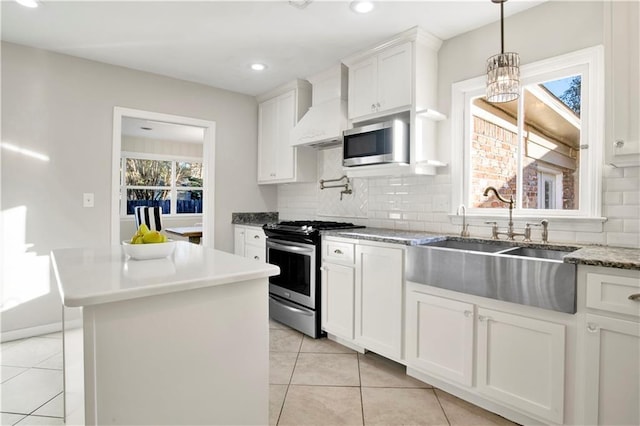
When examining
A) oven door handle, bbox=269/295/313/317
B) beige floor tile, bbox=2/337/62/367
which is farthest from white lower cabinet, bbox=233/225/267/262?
beige floor tile, bbox=2/337/62/367

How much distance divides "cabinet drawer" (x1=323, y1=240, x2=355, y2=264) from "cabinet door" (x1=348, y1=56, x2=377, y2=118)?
114 centimetres

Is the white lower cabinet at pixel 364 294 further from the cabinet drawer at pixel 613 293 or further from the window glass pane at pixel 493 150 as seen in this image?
the cabinet drawer at pixel 613 293

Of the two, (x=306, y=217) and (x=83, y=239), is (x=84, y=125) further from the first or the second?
(x=306, y=217)

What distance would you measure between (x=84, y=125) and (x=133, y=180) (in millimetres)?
3992

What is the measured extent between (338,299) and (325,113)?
5.66 feet

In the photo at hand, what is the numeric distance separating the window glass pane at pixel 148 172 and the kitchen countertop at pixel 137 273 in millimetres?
5782

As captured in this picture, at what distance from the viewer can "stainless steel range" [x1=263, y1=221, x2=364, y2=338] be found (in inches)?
119

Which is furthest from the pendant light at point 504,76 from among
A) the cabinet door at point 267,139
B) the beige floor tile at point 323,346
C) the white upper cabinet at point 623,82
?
the cabinet door at point 267,139

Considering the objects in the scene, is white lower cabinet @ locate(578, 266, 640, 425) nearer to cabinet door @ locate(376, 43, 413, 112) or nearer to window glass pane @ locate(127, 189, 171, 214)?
cabinet door @ locate(376, 43, 413, 112)

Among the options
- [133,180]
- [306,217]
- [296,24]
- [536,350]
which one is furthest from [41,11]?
[133,180]

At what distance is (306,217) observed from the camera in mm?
4188

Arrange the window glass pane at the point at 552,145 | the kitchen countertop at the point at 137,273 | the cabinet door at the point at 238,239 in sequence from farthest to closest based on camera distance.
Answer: the cabinet door at the point at 238,239
the window glass pane at the point at 552,145
the kitchen countertop at the point at 137,273

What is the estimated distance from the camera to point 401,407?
6.72ft

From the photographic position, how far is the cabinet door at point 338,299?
2.73 m
